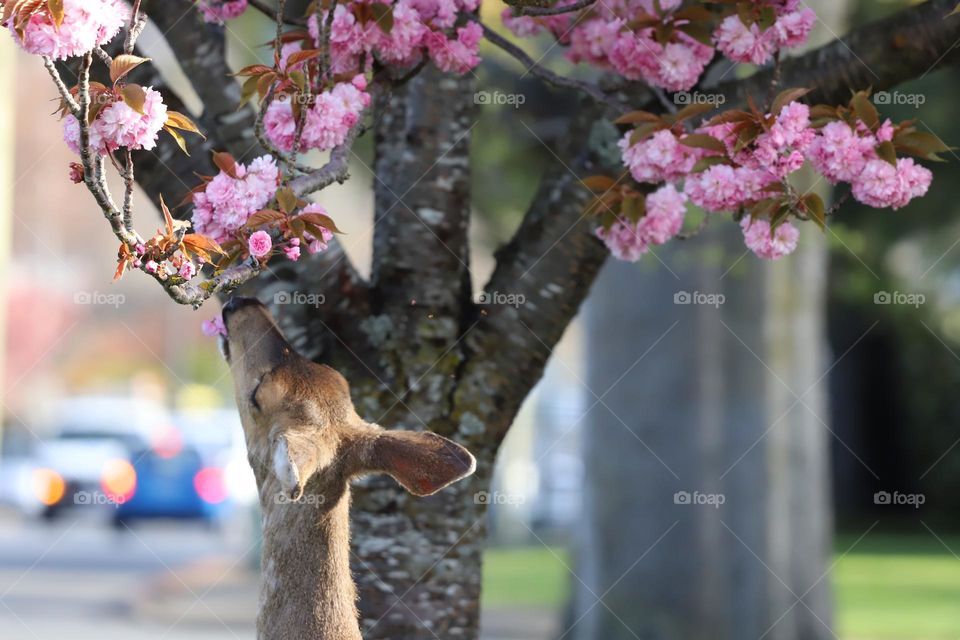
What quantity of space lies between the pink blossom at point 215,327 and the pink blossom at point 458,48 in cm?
122

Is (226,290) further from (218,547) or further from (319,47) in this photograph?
(218,547)

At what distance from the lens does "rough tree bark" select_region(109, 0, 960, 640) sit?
452cm

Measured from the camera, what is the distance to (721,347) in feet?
37.7

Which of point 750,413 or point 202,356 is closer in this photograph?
point 750,413

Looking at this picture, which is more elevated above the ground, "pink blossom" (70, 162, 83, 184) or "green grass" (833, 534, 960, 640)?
"green grass" (833, 534, 960, 640)

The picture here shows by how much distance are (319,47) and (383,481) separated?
1.52 meters

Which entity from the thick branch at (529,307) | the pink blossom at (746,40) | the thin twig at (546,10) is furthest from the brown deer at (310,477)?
the pink blossom at (746,40)

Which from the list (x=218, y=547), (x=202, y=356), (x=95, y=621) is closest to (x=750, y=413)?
(x=95, y=621)

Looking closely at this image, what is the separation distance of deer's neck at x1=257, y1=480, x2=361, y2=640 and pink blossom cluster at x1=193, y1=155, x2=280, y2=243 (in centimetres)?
80

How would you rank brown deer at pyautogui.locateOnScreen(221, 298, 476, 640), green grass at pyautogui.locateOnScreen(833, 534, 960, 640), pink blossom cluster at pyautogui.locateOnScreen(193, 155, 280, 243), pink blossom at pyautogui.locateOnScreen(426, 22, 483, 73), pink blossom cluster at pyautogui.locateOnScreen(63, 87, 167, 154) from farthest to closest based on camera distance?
green grass at pyautogui.locateOnScreen(833, 534, 960, 640) → pink blossom at pyautogui.locateOnScreen(426, 22, 483, 73) → brown deer at pyautogui.locateOnScreen(221, 298, 476, 640) → pink blossom cluster at pyautogui.locateOnScreen(193, 155, 280, 243) → pink blossom cluster at pyautogui.locateOnScreen(63, 87, 167, 154)

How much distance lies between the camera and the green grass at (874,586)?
49.0 feet

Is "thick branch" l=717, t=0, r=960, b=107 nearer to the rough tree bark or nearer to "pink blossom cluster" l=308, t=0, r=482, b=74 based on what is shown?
the rough tree bark

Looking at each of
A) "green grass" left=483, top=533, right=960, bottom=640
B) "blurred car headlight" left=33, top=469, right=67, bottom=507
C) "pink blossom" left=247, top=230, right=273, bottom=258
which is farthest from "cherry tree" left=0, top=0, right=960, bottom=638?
"blurred car headlight" left=33, top=469, right=67, bottom=507

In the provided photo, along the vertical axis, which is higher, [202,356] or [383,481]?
[202,356]
